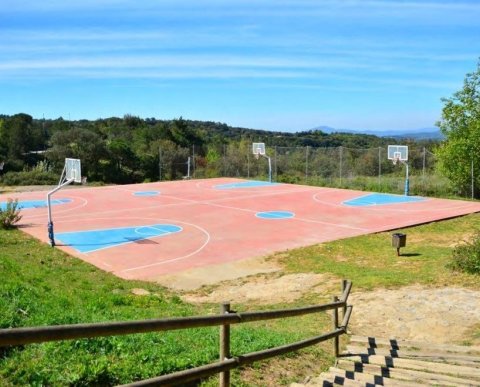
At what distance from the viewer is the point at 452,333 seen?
836 cm

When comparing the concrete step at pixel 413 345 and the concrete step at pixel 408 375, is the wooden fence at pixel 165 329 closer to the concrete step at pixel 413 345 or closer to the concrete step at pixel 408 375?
the concrete step at pixel 408 375

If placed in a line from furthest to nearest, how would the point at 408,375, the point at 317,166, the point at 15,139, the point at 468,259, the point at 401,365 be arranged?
the point at 15,139 → the point at 317,166 → the point at 468,259 → the point at 401,365 → the point at 408,375

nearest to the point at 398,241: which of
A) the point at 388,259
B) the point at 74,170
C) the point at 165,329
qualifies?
the point at 388,259

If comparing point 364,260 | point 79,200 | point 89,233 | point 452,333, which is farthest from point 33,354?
point 79,200

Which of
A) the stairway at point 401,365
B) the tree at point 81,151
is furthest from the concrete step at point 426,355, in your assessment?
the tree at point 81,151

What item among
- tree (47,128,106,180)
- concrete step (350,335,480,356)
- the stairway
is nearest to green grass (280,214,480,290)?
concrete step (350,335,480,356)

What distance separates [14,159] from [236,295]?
4137cm

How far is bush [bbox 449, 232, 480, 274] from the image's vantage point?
1173 centimetres

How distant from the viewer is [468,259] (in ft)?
39.2

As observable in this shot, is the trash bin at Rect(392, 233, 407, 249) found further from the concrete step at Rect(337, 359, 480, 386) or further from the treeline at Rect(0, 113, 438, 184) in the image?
the treeline at Rect(0, 113, 438, 184)

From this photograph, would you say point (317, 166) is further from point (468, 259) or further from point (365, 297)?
point (365, 297)

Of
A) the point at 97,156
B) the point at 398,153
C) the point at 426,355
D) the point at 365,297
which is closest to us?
the point at 426,355

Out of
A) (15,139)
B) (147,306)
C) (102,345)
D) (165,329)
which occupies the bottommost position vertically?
(147,306)

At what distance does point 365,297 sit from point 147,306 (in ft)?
13.9
